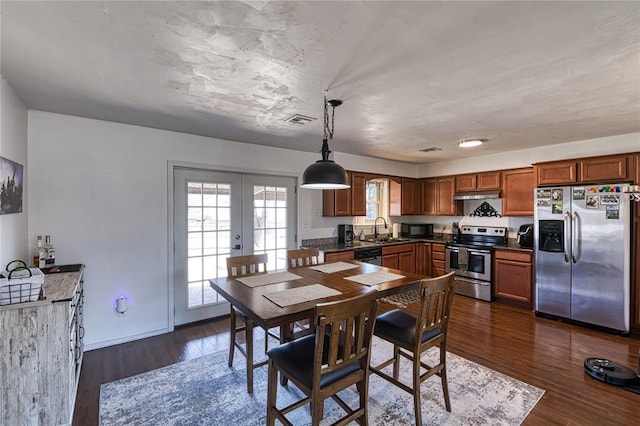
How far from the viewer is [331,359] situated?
1607 millimetres

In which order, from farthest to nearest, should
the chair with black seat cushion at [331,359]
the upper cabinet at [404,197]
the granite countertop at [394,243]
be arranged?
the upper cabinet at [404,197]
the granite countertop at [394,243]
the chair with black seat cushion at [331,359]

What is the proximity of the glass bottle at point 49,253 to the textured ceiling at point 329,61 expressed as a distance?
1225 mm

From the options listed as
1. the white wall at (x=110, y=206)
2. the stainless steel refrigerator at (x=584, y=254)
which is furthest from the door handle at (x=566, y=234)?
the white wall at (x=110, y=206)

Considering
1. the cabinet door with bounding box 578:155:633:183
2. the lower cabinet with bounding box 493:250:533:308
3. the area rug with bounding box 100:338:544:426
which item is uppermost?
the cabinet door with bounding box 578:155:633:183

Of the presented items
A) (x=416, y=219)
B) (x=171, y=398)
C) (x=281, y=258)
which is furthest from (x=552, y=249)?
(x=171, y=398)

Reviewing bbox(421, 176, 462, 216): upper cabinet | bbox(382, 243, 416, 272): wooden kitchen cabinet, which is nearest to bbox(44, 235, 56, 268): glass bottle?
bbox(382, 243, 416, 272): wooden kitchen cabinet

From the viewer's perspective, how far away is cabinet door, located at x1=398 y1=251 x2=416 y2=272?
17.0ft

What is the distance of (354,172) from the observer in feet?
16.2

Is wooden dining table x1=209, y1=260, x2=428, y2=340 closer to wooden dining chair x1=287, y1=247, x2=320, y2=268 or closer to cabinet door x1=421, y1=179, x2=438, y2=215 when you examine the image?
wooden dining chair x1=287, y1=247, x2=320, y2=268

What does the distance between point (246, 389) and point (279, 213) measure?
2505mm

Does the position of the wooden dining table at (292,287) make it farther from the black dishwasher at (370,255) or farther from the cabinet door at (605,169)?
the cabinet door at (605,169)

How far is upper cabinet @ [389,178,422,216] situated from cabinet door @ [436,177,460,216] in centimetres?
43

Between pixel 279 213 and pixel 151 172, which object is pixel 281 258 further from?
pixel 151 172

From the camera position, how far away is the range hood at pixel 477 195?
480 centimetres
